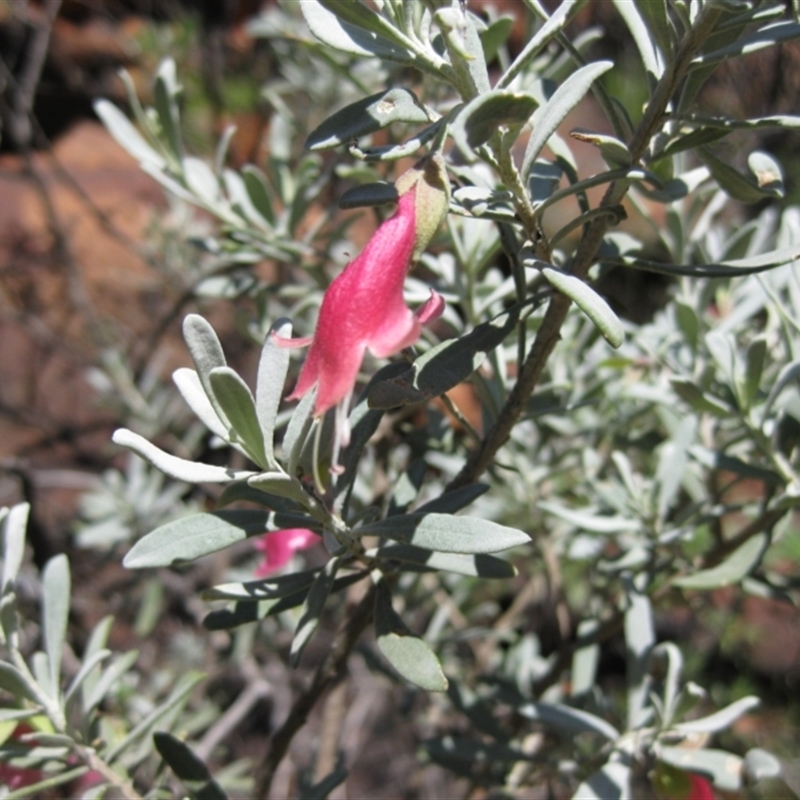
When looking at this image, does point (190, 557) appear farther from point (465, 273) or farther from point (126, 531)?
point (126, 531)

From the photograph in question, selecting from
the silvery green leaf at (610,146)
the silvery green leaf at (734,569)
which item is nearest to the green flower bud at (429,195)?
the silvery green leaf at (610,146)

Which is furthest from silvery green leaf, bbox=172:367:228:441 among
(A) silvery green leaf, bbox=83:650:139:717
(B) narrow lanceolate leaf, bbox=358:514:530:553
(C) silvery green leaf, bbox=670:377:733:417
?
(C) silvery green leaf, bbox=670:377:733:417

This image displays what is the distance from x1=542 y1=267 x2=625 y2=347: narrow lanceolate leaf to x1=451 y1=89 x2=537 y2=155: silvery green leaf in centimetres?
10

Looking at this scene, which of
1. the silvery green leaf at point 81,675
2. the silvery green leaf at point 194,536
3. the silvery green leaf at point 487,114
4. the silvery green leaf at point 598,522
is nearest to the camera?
the silvery green leaf at point 487,114

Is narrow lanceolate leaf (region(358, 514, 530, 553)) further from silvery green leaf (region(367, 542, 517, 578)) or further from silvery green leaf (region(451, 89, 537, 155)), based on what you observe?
silvery green leaf (region(451, 89, 537, 155))

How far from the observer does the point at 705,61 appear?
1.64 feet

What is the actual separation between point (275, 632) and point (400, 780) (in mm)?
788

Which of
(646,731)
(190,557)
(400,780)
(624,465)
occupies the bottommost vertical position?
(400,780)

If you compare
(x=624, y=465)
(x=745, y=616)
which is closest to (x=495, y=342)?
(x=624, y=465)

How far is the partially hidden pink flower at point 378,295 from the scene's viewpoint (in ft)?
1.49

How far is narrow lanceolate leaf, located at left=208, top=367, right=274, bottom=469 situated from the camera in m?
0.46

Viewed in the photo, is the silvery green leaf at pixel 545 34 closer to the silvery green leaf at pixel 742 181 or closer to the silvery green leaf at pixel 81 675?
the silvery green leaf at pixel 742 181

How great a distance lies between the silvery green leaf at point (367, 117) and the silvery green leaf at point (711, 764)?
596 millimetres

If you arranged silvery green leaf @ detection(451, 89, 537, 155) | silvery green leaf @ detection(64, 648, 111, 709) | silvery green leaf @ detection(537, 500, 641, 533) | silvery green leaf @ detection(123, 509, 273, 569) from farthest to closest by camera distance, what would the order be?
silvery green leaf @ detection(537, 500, 641, 533) < silvery green leaf @ detection(64, 648, 111, 709) < silvery green leaf @ detection(123, 509, 273, 569) < silvery green leaf @ detection(451, 89, 537, 155)
